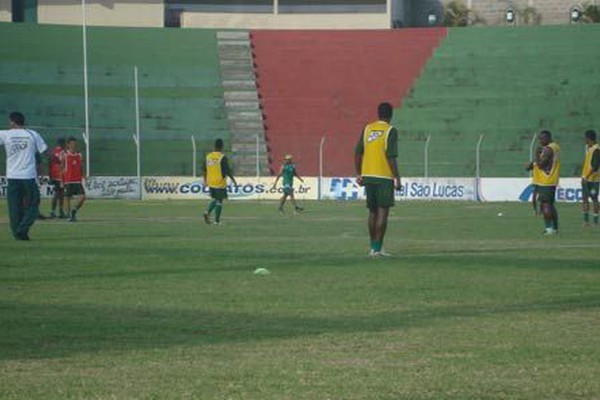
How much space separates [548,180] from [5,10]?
51610 millimetres

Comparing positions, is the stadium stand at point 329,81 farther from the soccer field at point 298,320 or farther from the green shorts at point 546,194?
the soccer field at point 298,320

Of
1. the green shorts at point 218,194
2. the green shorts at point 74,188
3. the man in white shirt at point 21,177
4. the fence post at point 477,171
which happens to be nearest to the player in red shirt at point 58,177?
the green shorts at point 74,188

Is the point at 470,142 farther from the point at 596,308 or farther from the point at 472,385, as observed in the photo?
the point at 472,385

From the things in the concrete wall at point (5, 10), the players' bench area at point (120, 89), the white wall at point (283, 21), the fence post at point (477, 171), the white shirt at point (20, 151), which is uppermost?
the concrete wall at point (5, 10)

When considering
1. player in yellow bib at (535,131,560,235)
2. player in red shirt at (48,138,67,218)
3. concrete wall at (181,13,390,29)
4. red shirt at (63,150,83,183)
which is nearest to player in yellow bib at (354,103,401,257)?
player in yellow bib at (535,131,560,235)

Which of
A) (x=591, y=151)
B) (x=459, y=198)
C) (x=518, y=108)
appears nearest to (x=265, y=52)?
(x=518, y=108)

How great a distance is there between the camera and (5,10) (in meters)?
75.2

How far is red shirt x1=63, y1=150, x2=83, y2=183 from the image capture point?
35250 millimetres

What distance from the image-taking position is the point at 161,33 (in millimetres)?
69625

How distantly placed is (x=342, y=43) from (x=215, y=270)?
5289cm

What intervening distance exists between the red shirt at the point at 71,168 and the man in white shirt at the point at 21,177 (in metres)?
11.5

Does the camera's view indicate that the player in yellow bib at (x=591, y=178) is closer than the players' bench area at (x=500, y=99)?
Yes

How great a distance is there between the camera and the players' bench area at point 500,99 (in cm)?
6012

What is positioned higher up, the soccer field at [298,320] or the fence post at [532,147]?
the fence post at [532,147]
